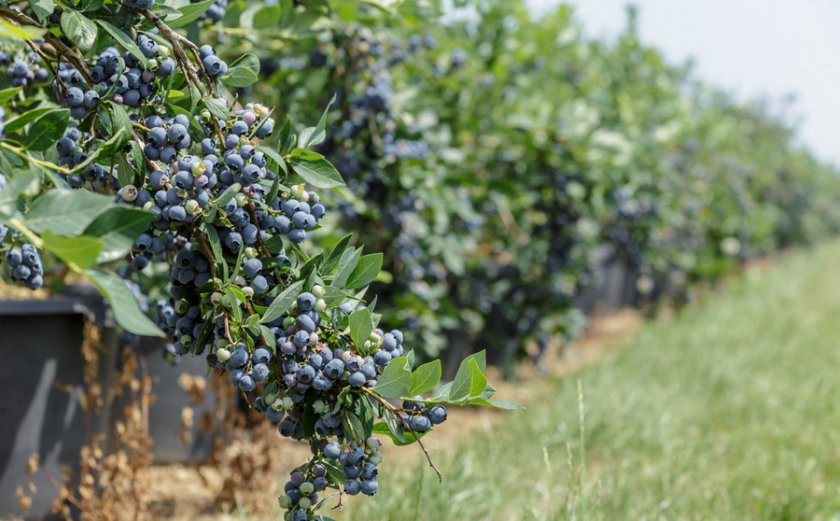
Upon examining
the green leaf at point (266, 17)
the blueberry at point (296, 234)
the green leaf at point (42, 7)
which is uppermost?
the green leaf at point (42, 7)

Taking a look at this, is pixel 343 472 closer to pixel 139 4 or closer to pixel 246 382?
pixel 246 382

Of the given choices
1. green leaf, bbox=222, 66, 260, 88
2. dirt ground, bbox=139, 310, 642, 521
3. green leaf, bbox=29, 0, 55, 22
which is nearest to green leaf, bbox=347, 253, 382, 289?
green leaf, bbox=222, 66, 260, 88

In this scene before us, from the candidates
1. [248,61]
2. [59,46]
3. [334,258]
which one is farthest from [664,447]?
[59,46]

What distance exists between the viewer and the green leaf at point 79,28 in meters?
1.14

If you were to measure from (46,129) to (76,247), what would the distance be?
1.01ft

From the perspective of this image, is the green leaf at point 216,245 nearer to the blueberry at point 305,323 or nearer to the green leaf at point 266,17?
the blueberry at point 305,323

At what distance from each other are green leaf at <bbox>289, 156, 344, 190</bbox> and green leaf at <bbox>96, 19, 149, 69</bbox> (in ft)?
0.79

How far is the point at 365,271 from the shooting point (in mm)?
1223

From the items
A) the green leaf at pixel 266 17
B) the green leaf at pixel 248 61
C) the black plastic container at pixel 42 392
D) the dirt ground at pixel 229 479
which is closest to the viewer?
the green leaf at pixel 248 61

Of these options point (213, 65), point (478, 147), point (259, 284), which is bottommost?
point (478, 147)

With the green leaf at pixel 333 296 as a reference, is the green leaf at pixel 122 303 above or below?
above

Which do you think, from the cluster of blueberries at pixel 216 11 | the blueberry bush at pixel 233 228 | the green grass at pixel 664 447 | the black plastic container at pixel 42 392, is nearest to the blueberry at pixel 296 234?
the blueberry bush at pixel 233 228

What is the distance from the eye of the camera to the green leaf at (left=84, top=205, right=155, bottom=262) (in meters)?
0.90

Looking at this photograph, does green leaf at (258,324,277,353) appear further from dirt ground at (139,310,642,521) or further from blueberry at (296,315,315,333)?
dirt ground at (139,310,642,521)
